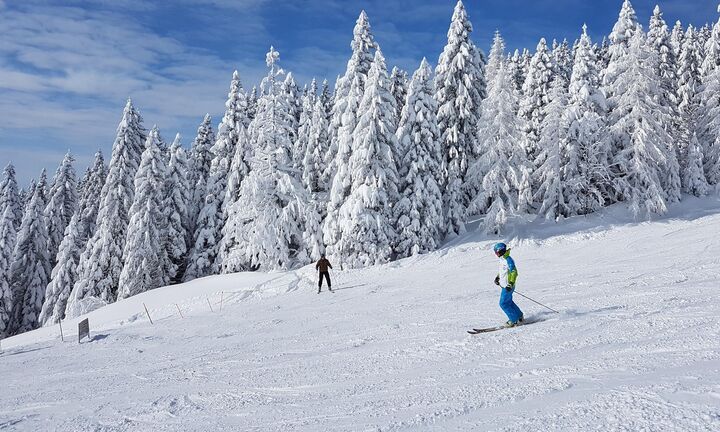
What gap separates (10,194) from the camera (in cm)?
4219

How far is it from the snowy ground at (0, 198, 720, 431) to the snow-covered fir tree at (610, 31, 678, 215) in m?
12.2

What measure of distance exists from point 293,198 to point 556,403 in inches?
1013

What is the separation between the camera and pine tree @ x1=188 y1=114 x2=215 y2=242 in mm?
40062

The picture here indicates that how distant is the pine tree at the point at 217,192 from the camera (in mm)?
35281

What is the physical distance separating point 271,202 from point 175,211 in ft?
33.8

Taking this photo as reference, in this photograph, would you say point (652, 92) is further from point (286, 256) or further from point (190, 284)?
point (190, 284)

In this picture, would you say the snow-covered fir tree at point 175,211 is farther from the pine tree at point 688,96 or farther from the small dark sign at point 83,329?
the pine tree at point 688,96

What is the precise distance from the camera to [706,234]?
77.0ft

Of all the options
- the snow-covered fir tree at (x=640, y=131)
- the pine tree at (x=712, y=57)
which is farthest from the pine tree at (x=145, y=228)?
the pine tree at (x=712, y=57)

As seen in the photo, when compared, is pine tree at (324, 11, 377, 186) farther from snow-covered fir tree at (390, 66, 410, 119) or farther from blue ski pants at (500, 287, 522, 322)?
blue ski pants at (500, 287, 522, 322)

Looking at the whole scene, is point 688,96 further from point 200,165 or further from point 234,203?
point 200,165

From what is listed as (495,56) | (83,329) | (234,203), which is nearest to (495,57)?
(495,56)

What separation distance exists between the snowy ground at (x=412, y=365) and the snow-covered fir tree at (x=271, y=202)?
10934 mm

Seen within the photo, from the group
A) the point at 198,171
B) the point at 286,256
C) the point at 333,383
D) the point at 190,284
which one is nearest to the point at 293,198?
the point at 286,256
